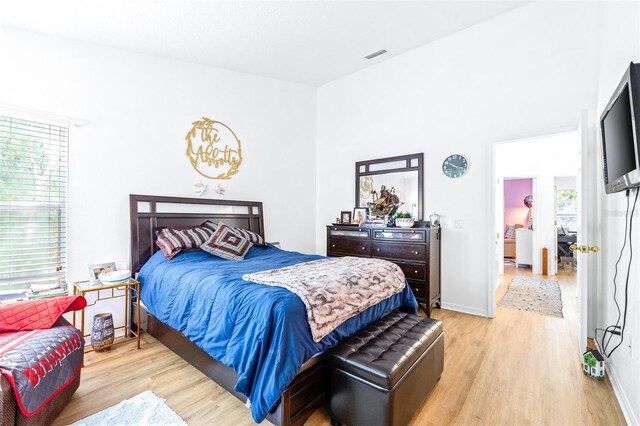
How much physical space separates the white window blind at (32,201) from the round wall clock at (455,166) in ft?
14.1

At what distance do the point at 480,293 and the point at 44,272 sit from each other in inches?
185

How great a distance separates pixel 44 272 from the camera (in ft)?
9.27

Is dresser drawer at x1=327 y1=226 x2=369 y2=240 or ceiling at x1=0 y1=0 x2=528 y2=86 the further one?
dresser drawer at x1=327 y1=226 x2=369 y2=240

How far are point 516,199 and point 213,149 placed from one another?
8.31 metres

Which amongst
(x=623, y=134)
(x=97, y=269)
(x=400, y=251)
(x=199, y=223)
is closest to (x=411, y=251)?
(x=400, y=251)

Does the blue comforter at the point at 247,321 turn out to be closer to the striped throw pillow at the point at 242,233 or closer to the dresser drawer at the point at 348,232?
the striped throw pillow at the point at 242,233

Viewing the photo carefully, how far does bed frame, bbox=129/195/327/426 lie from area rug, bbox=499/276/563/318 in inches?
133

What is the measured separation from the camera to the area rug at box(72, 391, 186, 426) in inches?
71.2

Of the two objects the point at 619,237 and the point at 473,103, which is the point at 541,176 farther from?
the point at 619,237

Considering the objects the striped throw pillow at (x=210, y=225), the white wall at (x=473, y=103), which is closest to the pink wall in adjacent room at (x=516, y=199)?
Answer: the white wall at (x=473, y=103)

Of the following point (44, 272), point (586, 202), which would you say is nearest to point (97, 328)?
point (44, 272)

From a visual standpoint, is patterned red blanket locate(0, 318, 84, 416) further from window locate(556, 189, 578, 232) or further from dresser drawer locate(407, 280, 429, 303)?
window locate(556, 189, 578, 232)

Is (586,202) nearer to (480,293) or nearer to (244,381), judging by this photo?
(480,293)

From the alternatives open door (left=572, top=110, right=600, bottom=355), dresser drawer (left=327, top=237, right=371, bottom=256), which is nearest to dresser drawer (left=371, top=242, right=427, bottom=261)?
dresser drawer (left=327, top=237, right=371, bottom=256)
